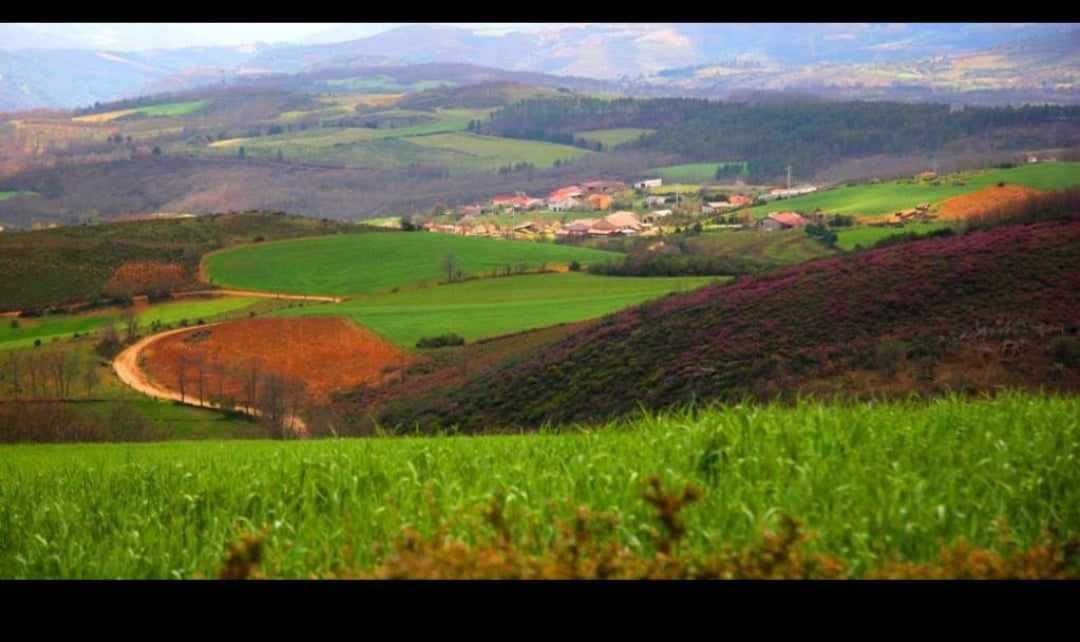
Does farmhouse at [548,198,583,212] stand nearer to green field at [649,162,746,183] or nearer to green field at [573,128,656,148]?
green field at [649,162,746,183]

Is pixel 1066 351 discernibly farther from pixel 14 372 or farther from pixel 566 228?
pixel 566 228

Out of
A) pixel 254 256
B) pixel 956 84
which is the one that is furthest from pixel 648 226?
pixel 956 84

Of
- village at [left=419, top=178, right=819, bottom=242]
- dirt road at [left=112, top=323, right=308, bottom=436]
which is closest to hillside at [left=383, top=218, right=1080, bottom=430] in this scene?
dirt road at [left=112, top=323, right=308, bottom=436]

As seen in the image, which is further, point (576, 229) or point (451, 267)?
point (576, 229)

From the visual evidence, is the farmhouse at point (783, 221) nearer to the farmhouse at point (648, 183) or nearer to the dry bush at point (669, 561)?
the farmhouse at point (648, 183)

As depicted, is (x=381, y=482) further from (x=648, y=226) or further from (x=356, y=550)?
(x=648, y=226)

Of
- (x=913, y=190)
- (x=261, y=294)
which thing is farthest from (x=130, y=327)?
(x=913, y=190)

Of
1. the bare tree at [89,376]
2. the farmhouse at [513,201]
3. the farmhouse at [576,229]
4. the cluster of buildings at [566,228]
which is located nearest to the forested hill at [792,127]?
the farmhouse at [513,201]
